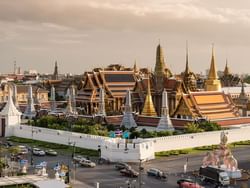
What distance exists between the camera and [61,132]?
48.3m

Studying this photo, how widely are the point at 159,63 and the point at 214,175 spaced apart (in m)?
34.9

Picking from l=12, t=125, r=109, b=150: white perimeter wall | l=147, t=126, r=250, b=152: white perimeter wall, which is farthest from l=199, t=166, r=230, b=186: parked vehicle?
l=12, t=125, r=109, b=150: white perimeter wall

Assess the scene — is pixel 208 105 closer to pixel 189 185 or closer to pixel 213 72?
pixel 213 72

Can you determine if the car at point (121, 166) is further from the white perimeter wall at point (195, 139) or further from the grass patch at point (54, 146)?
the white perimeter wall at point (195, 139)

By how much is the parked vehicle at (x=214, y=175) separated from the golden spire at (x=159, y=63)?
32041 mm

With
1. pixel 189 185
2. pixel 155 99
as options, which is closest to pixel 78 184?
pixel 189 185

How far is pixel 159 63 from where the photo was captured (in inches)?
2628

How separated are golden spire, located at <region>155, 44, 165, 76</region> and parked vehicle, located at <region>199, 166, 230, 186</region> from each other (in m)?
32.0

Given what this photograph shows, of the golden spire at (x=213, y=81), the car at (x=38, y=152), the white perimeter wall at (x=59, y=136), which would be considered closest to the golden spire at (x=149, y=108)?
the white perimeter wall at (x=59, y=136)

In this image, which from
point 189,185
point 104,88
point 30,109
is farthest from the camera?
point 104,88

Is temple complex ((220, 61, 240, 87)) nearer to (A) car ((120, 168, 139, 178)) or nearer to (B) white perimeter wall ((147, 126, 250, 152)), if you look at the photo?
(B) white perimeter wall ((147, 126, 250, 152))

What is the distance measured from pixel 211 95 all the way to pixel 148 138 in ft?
53.4

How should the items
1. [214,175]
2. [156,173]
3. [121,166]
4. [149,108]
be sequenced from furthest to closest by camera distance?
1. [149,108]
2. [121,166]
3. [156,173]
4. [214,175]

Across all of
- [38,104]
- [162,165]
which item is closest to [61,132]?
[162,165]
